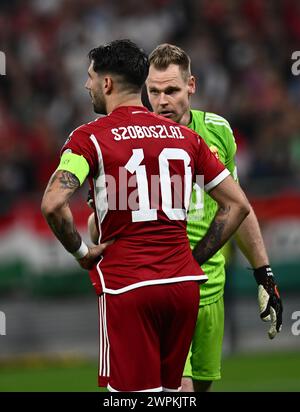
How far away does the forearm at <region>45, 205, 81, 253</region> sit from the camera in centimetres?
545

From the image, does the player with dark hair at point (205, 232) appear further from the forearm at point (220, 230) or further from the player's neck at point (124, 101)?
the player's neck at point (124, 101)

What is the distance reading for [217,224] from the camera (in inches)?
237

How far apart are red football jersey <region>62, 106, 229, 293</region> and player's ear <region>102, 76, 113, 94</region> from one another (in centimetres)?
11

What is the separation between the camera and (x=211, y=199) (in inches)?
275

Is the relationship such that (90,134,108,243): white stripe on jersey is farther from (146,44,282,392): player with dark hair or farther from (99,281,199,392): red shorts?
(146,44,282,392): player with dark hair

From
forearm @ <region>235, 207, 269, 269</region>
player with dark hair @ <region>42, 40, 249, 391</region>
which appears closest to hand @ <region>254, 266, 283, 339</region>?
forearm @ <region>235, 207, 269, 269</region>

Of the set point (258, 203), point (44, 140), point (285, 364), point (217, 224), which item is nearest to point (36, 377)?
point (285, 364)

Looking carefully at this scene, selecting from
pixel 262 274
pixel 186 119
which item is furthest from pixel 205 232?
pixel 186 119

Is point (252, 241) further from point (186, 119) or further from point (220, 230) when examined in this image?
point (220, 230)

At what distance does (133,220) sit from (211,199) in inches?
58.4

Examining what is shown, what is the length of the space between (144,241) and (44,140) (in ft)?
37.9

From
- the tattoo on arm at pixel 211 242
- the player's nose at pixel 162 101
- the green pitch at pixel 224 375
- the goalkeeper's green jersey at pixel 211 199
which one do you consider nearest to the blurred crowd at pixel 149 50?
the green pitch at pixel 224 375

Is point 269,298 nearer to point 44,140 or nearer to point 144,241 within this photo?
point 144,241

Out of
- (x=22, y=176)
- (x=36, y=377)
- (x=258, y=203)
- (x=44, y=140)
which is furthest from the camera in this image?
(x=44, y=140)
